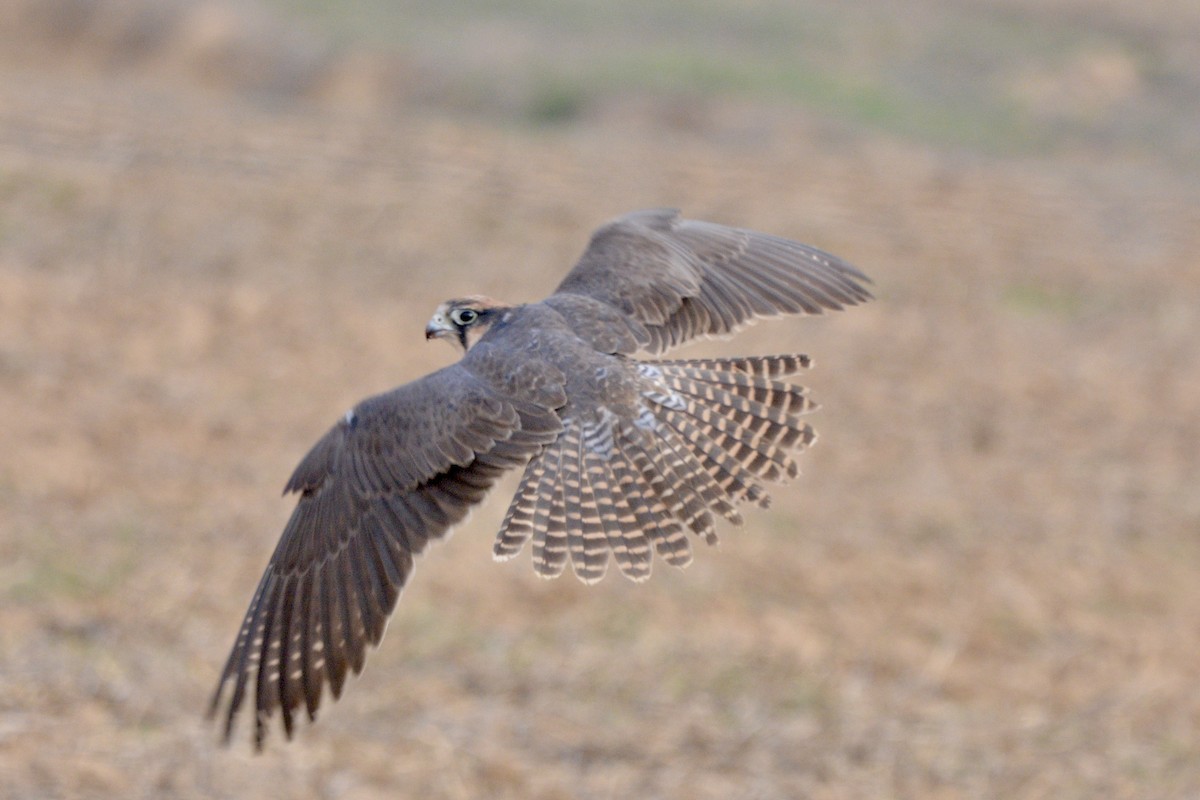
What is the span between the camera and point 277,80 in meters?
22.9

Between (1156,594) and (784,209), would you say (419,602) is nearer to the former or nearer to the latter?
(1156,594)

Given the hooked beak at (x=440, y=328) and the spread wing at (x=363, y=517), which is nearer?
the spread wing at (x=363, y=517)

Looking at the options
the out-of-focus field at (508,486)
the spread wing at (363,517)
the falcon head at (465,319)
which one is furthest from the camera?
the out-of-focus field at (508,486)

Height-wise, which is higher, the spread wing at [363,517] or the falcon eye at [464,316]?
the falcon eye at [464,316]

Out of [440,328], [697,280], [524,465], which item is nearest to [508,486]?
[697,280]

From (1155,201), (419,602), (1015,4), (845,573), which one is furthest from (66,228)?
(1015,4)

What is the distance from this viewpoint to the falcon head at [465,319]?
574 cm

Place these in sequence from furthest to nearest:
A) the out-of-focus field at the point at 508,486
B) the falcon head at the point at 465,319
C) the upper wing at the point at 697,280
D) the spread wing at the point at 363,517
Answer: the out-of-focus field at the point at 508,486 → the upper wing at the point at 697,280 → the falcon head at the point at 465,319 → the spread wing at the point at 363,517

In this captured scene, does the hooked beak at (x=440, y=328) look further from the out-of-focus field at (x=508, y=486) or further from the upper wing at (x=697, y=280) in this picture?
the out-of-focus field at (x=508, y=486)

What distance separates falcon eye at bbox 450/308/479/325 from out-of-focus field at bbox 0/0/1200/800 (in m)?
2.58

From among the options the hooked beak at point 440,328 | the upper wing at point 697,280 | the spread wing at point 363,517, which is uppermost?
the upper wing at point 697,280

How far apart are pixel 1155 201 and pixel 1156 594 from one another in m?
9.74

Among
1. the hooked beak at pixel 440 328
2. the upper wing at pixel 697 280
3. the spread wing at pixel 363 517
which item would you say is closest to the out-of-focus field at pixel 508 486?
the spread wing at pixel 363 517

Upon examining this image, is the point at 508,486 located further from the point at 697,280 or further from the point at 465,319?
the point at 465,319
